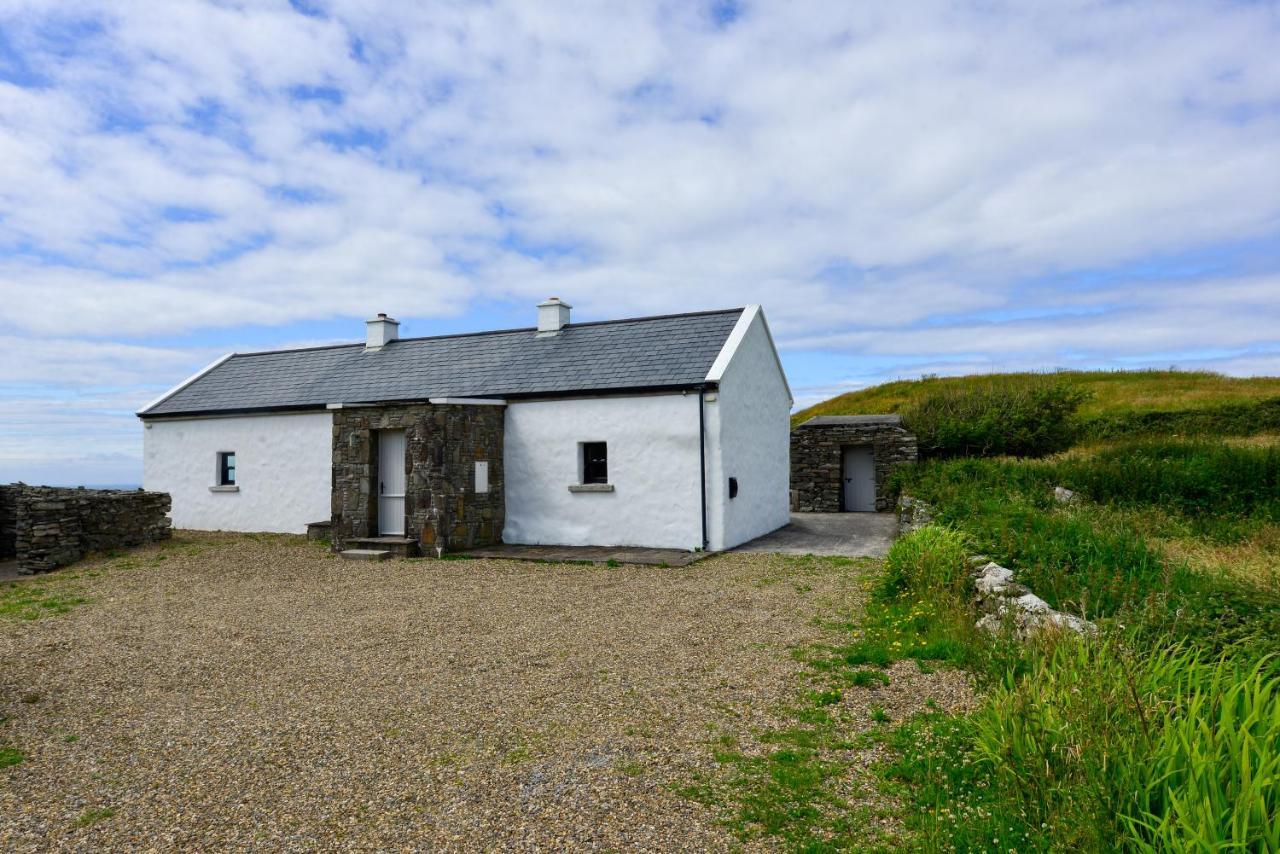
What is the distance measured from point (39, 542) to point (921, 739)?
16362 millimetres

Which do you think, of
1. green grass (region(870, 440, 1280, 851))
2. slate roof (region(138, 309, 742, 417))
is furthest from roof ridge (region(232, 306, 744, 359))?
green grass (region(870, 440, 1280, 851))

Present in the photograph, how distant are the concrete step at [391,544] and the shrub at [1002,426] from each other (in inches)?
707

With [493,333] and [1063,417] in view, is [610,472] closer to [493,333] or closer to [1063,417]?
[493,333]

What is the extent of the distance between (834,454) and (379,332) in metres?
14.9

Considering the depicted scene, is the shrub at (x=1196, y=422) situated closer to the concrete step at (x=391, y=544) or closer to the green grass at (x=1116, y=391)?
the green grass at (x=1116, y=391)

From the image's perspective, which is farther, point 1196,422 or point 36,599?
point 1196,422

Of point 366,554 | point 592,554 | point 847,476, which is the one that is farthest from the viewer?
point 847,476

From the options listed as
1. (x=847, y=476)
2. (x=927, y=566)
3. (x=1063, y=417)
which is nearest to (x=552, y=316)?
(x=847, y=476)

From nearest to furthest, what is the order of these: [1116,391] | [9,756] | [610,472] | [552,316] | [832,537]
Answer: [9,756] < [610,472] < [832,537] < [552,316] < [1116,391]

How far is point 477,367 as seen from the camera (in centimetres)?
1853

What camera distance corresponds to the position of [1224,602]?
5891 mm

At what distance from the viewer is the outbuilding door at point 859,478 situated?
24500mm

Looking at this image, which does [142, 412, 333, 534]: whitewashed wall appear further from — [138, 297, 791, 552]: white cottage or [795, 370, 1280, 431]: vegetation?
[795, 370, 1280, 431]: vegetation

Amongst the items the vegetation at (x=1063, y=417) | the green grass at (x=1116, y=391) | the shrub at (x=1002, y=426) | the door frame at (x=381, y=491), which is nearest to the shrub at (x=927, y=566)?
the door frame at (x=381, y=491)
